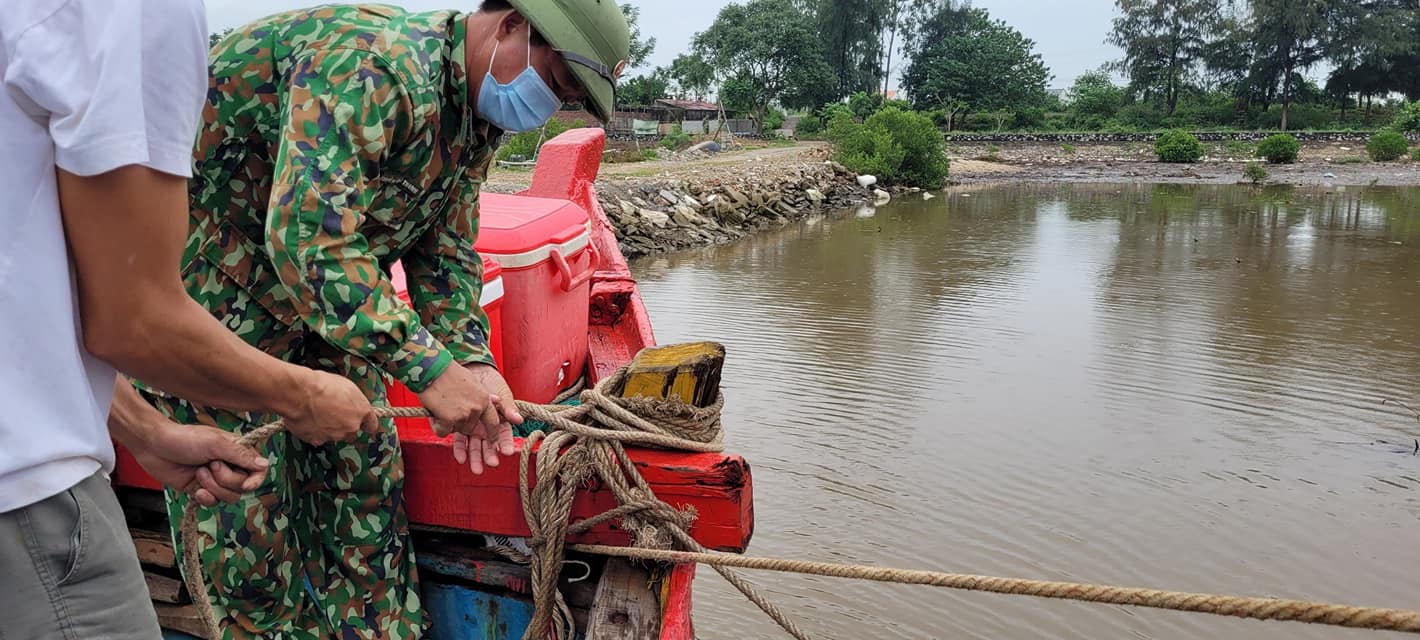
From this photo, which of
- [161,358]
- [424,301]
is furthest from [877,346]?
[161,358]

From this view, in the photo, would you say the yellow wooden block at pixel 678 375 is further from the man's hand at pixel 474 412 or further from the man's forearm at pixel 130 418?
the man's forearm at pixel 130 418

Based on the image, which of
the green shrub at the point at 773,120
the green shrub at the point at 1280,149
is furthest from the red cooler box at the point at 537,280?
the green shrub at the point at 773,120

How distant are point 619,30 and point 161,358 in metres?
1.27

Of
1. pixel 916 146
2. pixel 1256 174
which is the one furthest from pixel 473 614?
pixel 1256 174

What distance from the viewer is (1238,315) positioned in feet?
35.0

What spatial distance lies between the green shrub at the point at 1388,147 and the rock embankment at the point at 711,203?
19.0m

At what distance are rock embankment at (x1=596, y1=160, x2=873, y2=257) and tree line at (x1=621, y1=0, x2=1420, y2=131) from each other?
25721 millimetres

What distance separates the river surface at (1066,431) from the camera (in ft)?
16.1

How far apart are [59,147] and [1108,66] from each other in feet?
203

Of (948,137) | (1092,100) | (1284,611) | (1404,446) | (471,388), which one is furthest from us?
(1092,100)

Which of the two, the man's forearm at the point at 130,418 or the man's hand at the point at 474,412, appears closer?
the man's forearm at the point at 130,418

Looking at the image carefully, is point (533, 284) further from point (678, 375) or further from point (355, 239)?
point (355, 239)

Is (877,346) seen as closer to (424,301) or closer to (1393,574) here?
(1393,574)

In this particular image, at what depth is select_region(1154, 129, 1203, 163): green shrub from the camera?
3631cm
